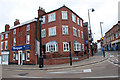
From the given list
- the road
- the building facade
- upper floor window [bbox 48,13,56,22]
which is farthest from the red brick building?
the building facade

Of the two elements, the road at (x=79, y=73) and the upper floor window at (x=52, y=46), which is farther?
the upper floor window at (x=52, y=46)

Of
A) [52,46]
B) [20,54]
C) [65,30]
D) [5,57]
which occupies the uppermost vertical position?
[65,30]

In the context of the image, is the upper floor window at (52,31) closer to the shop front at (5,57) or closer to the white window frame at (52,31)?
the white window frame at (52,31)

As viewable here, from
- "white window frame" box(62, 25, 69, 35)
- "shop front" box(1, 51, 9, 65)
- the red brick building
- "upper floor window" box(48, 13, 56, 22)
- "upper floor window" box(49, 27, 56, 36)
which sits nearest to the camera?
the red brick building

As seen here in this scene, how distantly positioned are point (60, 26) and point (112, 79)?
47.5 feet

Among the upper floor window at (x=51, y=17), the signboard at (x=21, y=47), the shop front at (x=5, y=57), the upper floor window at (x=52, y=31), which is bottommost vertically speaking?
the shop front at (x=5, y=57)

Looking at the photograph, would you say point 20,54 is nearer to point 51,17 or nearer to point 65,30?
point 51,17

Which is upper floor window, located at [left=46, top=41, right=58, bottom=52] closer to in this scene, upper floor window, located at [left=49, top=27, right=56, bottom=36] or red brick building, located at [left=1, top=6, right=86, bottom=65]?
red brick building, located at [left=1, top=6, right=86, bottom=65]

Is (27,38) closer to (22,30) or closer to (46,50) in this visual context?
(22,30)

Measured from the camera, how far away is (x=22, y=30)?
23906 millimetres

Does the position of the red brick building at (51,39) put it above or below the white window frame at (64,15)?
below

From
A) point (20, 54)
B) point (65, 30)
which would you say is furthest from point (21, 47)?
point (65, 30)

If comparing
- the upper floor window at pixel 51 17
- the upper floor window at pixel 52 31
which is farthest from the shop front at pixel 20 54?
the upper floor window at pixel 51 17

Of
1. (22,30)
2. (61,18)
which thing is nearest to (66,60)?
(61,18)
